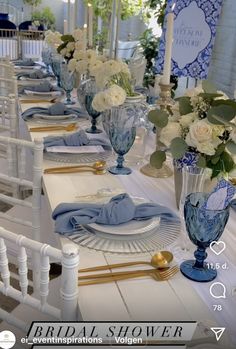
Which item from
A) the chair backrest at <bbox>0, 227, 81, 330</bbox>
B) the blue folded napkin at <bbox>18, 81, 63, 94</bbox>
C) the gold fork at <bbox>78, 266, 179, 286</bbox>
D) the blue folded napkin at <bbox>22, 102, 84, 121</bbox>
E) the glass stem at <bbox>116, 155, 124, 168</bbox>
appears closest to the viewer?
the chair backrest at <bbox>0, 227, 81, 330</bbox>

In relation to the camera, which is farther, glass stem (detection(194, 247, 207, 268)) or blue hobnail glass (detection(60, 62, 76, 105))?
blue hobnail glass (detection(60, 62, 76, 105))

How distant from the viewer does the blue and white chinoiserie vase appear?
1.28 metres

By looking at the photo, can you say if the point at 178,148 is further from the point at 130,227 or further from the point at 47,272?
the point at 47,272

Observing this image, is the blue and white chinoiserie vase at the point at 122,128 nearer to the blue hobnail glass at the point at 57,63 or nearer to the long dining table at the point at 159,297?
the long dining table at the point at 159,297

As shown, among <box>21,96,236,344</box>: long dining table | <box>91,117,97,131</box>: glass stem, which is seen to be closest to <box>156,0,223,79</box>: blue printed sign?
<box>91,117,97,131</box>: glass stem

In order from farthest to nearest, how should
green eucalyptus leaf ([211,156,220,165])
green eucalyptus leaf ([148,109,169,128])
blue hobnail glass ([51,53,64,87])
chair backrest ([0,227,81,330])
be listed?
blue hobnail glass ([51,53,64,87])
green eucalyptus leaf ([148,109,169,128])
green eucalyptus leaf ([211,156,220,165])
chair backrest ([0,227,81,330])

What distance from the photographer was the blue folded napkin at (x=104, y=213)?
3.01ft

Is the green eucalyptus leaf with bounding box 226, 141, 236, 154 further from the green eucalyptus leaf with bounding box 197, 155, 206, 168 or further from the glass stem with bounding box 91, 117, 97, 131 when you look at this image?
the glass stem with bounding box 91, 117, 97, 131

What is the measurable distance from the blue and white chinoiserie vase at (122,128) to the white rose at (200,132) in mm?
440

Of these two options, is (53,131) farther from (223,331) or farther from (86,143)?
(223,331)

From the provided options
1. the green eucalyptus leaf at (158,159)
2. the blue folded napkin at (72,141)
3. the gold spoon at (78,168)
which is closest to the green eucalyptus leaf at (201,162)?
the green eucalyptus leaf at (158,159)

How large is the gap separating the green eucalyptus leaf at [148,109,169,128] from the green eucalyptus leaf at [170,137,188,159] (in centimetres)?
8

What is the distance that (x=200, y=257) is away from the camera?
2.69 ft

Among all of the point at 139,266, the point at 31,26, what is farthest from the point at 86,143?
the point at 31,26
